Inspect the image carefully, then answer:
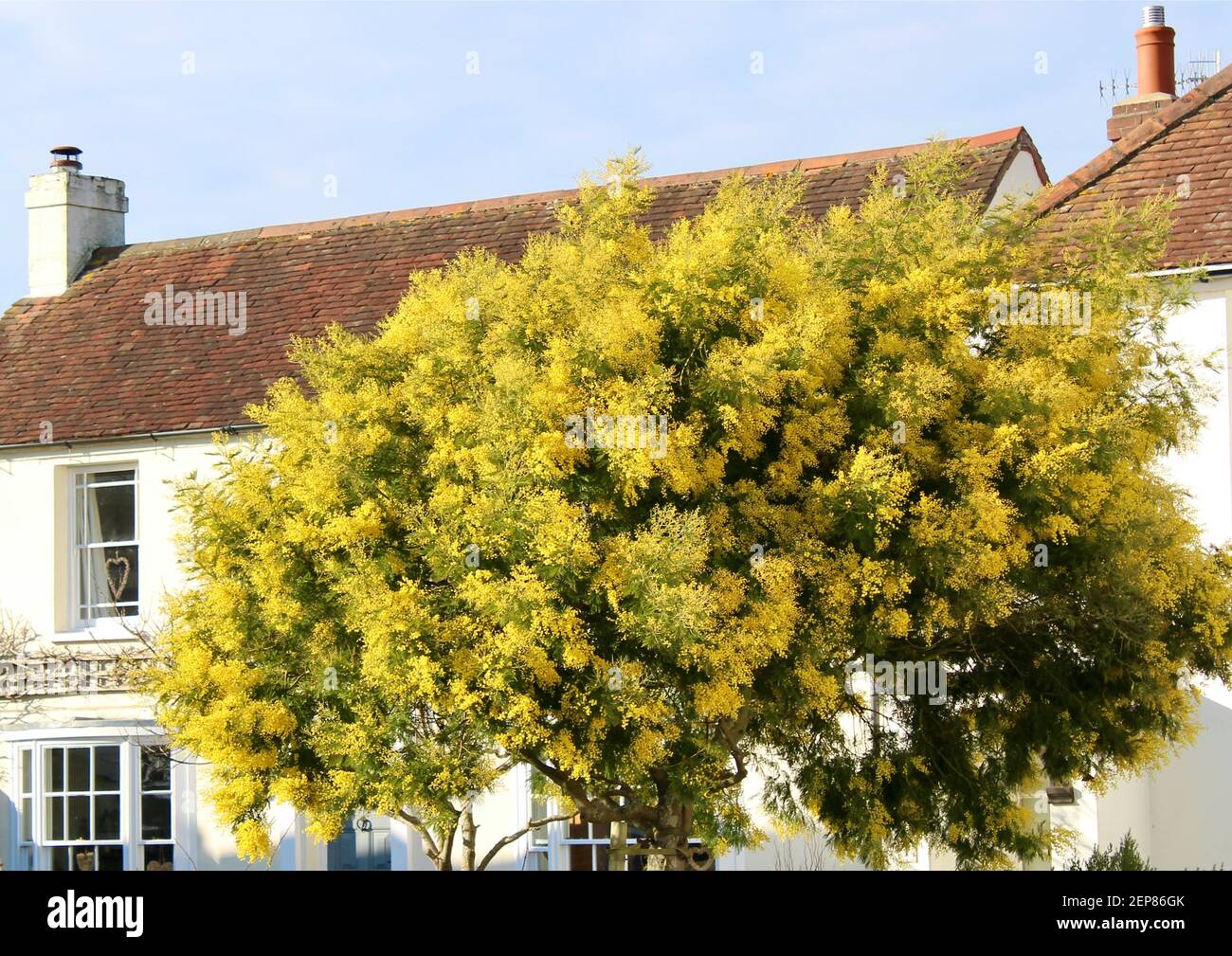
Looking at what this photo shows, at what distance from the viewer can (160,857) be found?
809 inches

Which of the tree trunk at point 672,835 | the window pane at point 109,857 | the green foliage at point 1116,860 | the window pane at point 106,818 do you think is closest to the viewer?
the tree trunk at point 672,835

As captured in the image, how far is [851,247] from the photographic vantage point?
38.1 ft

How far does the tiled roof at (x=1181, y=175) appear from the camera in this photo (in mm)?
17125

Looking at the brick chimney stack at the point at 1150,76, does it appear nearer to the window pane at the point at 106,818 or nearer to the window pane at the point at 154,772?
the window pane at the point at 154,772

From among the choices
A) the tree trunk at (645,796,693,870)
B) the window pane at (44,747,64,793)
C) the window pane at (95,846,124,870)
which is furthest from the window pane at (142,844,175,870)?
the tree trunk at (645,796,693,870)

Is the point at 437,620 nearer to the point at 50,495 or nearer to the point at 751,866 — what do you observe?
the point at 751,866

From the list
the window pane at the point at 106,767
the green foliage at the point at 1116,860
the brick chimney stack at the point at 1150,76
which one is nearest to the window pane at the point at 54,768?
the window pane at the point at 106,767

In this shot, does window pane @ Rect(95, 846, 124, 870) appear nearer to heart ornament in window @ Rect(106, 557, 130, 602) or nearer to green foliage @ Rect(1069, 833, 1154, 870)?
heart ornament in window @ Rect(106, 557, 130, 602)

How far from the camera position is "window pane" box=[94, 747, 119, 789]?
20.9 metres

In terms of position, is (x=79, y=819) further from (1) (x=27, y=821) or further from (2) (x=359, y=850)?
(2) (x=359, y=850)

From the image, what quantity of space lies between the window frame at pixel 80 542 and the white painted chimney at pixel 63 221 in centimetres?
443

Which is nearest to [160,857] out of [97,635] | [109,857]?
[109,857]
